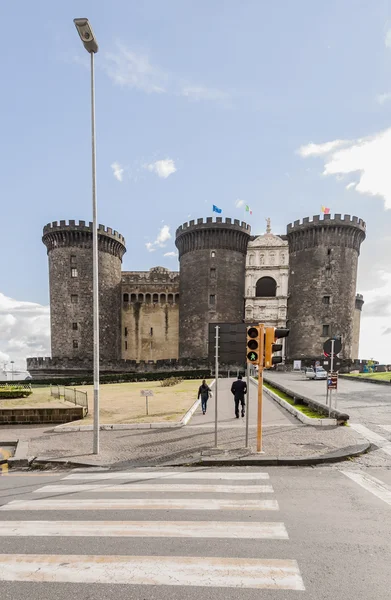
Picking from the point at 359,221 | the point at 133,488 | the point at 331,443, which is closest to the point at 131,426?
the point at 133,488

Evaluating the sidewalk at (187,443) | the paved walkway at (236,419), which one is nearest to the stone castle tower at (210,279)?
the paved walkway at (236,419)

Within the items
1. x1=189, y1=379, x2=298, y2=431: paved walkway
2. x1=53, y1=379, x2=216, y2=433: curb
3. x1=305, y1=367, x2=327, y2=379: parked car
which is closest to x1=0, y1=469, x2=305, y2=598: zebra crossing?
x1=53, y1=379, x2=216, y2=433: curb

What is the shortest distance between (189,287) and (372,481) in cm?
3838

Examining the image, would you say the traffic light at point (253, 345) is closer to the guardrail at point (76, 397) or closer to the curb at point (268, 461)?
the curb at point (268, 461)

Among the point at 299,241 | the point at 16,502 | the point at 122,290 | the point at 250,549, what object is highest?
the point at 299,241

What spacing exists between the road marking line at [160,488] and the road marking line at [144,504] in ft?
1.18

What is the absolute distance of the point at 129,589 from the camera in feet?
9.84

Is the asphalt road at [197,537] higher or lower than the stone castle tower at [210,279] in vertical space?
lower

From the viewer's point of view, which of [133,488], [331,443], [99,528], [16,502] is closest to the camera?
[99,528]

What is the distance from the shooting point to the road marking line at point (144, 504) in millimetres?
4711

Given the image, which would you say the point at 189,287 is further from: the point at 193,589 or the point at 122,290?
the point at 193,589

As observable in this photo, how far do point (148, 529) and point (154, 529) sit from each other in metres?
0.08

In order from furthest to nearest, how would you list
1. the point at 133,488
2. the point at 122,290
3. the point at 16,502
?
the point at 122,290
the point at 133,488
the point at 16,502

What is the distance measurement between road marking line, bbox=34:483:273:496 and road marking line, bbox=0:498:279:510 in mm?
361
